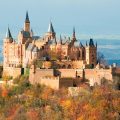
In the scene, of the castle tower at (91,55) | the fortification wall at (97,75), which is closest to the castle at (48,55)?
the castle tower at (91,55)

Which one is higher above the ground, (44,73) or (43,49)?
(43,49)

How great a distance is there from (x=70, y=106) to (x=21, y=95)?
5.03m

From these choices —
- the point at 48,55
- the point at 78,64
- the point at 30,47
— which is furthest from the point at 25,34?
the point at 78,64

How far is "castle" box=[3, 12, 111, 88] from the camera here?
58.3 m

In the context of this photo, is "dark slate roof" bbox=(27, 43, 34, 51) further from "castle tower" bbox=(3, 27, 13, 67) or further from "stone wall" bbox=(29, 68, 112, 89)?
"stone wall" bbox=(29, 68, 112, 89)

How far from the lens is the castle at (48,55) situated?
5828 cm

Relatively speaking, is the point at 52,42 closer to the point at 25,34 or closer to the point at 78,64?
the point at 25,34

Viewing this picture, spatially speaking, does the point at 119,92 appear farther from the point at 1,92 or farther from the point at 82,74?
the point at 1,92

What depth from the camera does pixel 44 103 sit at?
54688 millimetres

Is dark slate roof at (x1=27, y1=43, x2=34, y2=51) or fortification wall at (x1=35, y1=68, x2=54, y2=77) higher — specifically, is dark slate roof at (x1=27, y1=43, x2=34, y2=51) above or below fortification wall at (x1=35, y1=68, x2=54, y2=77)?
above

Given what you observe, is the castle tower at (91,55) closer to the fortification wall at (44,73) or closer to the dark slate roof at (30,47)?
the fortification wall at (44,73)

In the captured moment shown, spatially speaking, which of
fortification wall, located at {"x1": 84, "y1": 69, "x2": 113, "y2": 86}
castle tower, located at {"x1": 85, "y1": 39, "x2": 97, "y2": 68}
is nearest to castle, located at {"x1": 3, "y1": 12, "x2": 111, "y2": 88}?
castle tower, located at {"x1": 85, "y1": 39, "x2": 97, "y2": 68}

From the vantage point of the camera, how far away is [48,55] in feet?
198

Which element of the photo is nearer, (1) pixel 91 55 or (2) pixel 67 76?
(2) pixel 67 76
